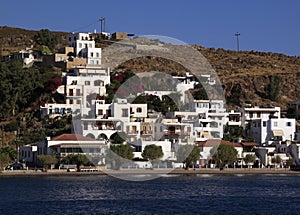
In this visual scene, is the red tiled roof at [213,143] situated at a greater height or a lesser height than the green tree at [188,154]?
greater

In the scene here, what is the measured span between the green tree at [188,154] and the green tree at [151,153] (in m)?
3.07

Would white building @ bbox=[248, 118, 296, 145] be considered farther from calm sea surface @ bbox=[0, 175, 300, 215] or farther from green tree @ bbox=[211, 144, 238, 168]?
calm sea surface @ bbox=[0, 175, 300, 215]

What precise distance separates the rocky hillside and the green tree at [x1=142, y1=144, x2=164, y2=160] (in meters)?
31.2

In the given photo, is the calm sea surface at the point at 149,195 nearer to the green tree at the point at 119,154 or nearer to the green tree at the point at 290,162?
the green tree at the point at 119,154

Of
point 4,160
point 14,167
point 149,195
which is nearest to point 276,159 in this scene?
point 14,167

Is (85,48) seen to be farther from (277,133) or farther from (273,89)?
(277,133)

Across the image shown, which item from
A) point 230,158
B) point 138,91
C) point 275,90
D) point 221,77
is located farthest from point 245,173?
point 221,77

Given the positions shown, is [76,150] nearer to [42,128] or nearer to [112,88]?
[42,128]

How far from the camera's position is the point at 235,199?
184 feet

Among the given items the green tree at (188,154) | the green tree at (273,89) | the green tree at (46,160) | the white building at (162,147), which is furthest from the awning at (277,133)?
the green tree at (46,160)

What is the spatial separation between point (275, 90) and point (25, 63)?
39764 mm

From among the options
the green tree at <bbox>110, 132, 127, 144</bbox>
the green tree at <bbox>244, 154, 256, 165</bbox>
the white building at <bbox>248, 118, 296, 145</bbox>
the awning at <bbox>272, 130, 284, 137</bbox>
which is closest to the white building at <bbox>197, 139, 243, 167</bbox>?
the green tree at <bbox>244, 154, 256, 165</bbox>

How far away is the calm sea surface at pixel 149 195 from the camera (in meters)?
49.3

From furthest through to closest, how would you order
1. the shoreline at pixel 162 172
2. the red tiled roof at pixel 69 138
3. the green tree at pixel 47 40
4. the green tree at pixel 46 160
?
the green tree at pixel 47 40 → the red tiled roof at pixel 69 138 → the green tree at pixel 46 160 → the shoreline at pixel 162 172
